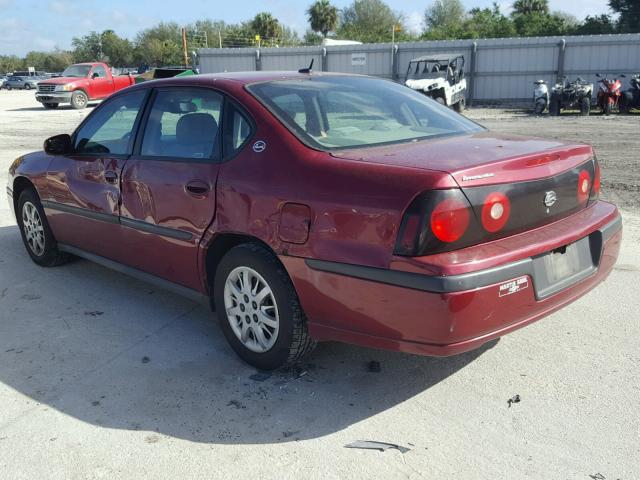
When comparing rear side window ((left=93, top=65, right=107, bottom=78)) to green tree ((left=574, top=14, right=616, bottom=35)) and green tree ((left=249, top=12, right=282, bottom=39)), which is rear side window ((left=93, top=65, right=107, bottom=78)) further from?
green tree ((left=249, top=12, right=282, bottom=39))

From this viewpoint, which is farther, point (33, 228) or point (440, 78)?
point (440, 78)

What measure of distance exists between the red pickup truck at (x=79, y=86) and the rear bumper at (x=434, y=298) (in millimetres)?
25248

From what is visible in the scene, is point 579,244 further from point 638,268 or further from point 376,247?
point 638,268

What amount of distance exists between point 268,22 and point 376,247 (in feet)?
249

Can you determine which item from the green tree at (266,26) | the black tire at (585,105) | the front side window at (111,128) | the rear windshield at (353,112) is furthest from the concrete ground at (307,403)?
the green tree at (266,26)

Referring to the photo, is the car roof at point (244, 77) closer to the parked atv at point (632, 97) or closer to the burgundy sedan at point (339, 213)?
the burgundy sedan at point (339, 213)

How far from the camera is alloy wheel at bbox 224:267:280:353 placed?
328 centimetres

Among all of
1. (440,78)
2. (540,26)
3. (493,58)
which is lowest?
(440,78)

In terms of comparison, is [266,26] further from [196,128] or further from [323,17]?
[196,128]

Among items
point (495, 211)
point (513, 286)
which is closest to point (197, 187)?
point (495, 211)

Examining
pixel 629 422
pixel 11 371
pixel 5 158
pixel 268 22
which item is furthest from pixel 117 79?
pixel 268 22

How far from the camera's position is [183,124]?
3805 millimetres

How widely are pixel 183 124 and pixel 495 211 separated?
202cm

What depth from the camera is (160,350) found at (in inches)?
148
